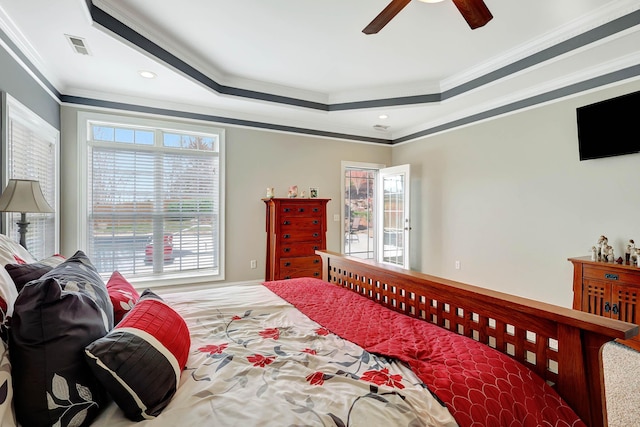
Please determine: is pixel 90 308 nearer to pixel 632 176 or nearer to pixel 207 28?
pixel 207 28

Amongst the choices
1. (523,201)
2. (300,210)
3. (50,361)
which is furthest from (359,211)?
(50,361)

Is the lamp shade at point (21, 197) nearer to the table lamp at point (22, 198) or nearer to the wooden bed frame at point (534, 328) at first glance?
the table lamp at point (22, 198)

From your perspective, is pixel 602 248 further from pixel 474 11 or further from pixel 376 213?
pixel 376 213

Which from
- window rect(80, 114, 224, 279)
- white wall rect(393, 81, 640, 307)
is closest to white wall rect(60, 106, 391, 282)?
window rect(80, 114, 224, 279)

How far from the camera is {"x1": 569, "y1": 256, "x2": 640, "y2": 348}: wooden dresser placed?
7.95ft

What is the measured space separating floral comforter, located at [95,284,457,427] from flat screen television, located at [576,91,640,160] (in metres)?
3.13

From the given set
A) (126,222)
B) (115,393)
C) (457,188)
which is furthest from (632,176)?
(126,222)

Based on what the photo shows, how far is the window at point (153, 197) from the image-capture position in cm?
369

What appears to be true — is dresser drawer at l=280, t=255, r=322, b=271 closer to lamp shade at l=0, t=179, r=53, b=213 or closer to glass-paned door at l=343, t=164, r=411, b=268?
glass-paned door at l=343, t=164, r=411, b=268

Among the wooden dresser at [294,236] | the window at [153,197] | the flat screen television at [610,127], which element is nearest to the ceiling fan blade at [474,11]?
the flat screen television at [610,127]

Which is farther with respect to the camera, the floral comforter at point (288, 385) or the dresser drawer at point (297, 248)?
the dresser drawer at point (297, 248)

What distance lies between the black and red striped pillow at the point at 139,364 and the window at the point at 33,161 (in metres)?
1.74

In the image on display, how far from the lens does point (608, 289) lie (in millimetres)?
2557

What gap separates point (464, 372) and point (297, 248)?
10.6 ft
